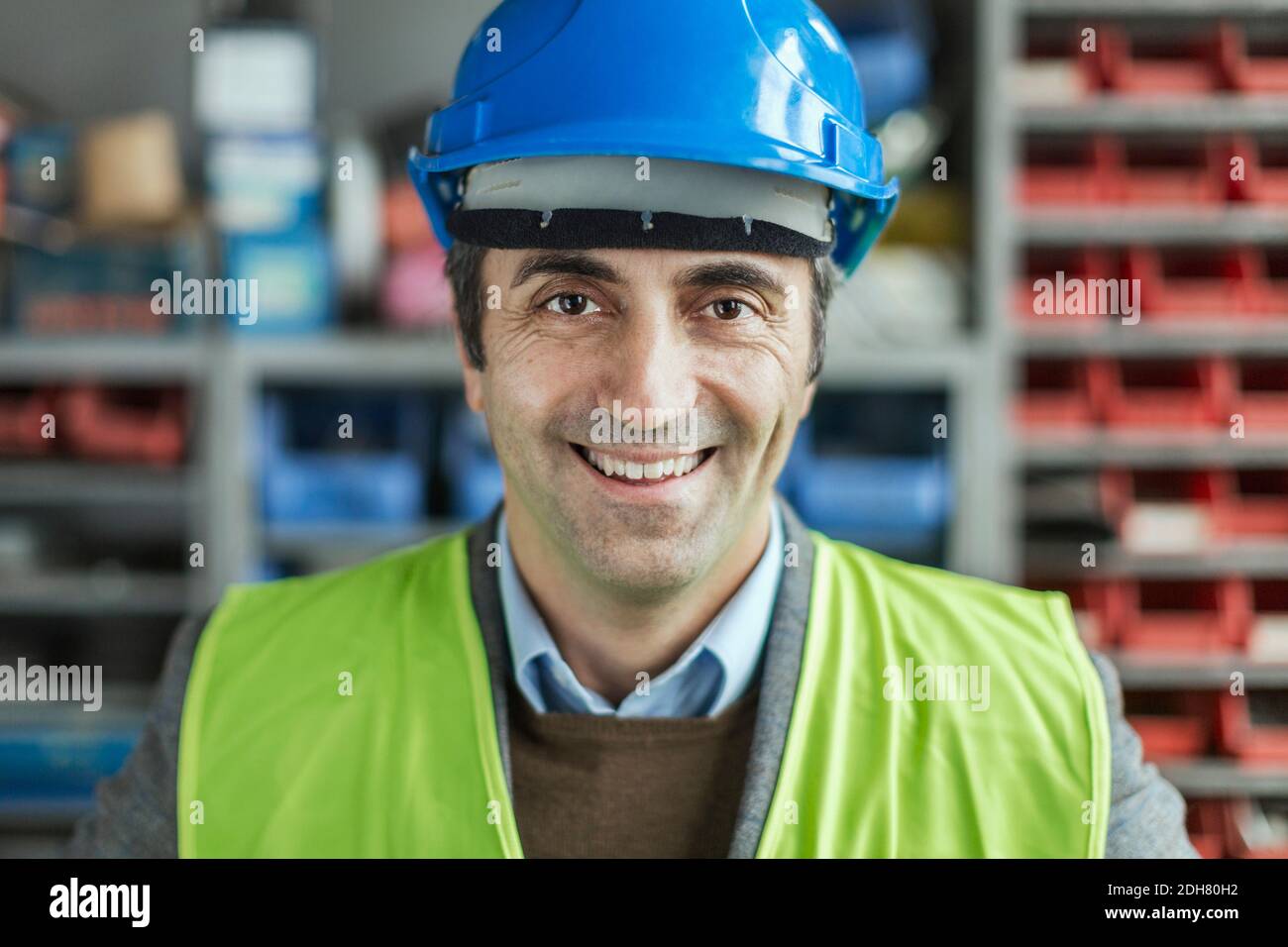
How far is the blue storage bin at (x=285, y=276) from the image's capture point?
2537 mm

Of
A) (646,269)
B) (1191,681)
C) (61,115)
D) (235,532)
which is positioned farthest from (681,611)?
(61,115)

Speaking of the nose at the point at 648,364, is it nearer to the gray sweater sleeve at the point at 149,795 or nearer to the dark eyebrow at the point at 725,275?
the dark eyebrow at the point at 725,275

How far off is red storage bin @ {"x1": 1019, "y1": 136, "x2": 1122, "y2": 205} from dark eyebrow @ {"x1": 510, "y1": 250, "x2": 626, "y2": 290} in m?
1.90

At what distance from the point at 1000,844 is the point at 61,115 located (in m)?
2.95

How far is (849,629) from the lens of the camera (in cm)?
111

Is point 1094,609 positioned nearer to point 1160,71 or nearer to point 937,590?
point 1160,71

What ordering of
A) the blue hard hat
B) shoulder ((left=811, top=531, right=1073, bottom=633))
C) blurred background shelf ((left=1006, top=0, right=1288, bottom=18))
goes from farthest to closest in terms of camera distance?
blurred background shelf ((left=1006, top=0, right=1288, bottom=18)) < shoulder ((left=811, top=531, right=1073, bottom=633)) < the blue hard hat

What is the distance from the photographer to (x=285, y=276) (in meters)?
2.58

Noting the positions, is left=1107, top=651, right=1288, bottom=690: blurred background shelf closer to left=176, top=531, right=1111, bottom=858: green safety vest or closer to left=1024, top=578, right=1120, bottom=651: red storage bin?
left=1024, top=578, right=1120, bottom=651: red storage bin

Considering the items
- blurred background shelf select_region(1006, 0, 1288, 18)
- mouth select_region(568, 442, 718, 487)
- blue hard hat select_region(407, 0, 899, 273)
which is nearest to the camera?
blue hard hat select_region(407, 0, 899, 273)

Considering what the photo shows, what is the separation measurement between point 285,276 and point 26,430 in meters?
0.73

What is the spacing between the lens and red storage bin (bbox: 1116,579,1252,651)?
2.53 meters

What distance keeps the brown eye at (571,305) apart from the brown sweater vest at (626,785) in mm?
398

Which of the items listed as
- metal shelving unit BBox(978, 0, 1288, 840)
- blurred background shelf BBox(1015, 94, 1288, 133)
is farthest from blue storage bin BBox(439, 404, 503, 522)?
blurred background shelf BBox(1015, 94, 1288, 133)
